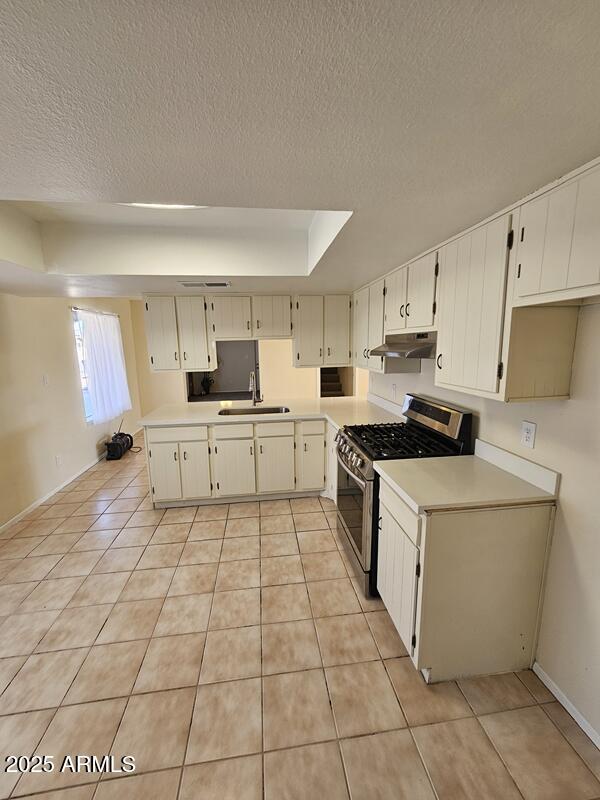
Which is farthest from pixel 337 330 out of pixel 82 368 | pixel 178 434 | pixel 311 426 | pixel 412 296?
pixel 82 368

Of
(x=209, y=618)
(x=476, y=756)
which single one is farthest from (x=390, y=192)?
(x=209, y=618)

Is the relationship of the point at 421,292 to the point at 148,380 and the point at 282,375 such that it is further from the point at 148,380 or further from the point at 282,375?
the point at 148,380

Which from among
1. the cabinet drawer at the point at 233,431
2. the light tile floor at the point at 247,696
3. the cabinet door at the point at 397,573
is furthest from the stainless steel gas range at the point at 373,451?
the cabinet drawer at the point at 233,431

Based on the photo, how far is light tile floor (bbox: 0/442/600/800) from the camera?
1.27 m

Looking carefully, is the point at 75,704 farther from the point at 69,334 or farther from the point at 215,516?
the point at 69,334

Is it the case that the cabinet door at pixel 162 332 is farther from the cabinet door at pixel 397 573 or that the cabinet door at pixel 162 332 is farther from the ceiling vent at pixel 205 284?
the cabinet door at pixel 397 573

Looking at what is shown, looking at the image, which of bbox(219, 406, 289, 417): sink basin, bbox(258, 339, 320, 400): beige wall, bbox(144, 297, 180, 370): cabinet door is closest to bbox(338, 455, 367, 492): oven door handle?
bbox(219, 406, 289, 417): sink basin

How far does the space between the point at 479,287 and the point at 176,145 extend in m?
1.37

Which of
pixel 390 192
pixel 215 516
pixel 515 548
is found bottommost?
pixel 215 516

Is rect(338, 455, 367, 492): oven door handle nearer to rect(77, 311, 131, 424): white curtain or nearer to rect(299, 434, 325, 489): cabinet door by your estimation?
rect(299, 434, 325, 489): cabinet door

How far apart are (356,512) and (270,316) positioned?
2103 mm

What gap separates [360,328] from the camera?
3.35 meters

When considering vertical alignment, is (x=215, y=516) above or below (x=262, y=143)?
below

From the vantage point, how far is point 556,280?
4.00 feet
